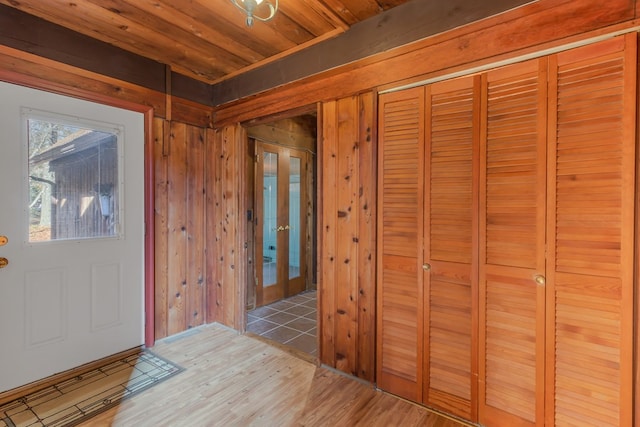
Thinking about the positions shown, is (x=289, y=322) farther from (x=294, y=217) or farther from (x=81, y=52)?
(x=81, y=52)

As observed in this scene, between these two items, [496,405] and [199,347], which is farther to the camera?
[199,347]

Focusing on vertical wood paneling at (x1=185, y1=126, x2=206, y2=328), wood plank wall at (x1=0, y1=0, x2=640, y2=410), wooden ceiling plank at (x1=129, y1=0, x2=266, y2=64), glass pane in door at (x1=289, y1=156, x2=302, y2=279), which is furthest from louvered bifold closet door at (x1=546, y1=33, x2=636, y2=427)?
glass pane in door at (x1=289, y1=156, x2=302, y2=279)

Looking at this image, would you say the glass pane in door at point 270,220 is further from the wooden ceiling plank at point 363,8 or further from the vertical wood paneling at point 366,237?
the wooden ceiling plank at point 363,8

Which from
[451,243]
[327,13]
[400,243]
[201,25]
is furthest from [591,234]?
[201,25]

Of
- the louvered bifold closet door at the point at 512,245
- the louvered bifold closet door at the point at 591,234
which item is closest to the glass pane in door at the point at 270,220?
the louvered bifold closet door at the point at 512,245

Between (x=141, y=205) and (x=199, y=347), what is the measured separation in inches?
53.4

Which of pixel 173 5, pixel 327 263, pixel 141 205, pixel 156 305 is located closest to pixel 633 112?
pixel 327 263

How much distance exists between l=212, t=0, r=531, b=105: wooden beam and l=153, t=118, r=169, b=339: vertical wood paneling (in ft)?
3.06

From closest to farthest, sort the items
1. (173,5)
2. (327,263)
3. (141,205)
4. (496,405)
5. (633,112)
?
(633,112), (496,405), (173,5), (327,263), (141,205)

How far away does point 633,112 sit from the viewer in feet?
4.57

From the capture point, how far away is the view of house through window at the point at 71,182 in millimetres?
2213

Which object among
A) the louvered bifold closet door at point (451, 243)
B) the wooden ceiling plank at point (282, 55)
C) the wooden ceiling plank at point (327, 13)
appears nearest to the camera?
the louvered bifold closet door at point (451, 243)

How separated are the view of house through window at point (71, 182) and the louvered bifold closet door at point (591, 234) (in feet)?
9.96

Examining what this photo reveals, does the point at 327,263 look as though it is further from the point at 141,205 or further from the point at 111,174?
the point at 111,174
